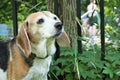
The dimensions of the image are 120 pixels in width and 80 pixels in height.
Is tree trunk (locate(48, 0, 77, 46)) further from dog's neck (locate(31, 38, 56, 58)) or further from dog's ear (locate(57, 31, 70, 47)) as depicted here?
dog's neck (locate(31, 38, 56, 58))

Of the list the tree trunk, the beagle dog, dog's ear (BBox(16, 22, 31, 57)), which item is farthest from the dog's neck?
the tree trunk

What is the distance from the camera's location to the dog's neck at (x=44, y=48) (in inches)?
172

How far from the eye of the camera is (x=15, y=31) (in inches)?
201

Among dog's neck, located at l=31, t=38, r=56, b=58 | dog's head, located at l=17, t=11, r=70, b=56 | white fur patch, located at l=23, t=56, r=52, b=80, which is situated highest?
dog's head, located at l=17, t=11, r=70, b=56

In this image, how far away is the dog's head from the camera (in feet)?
13.7

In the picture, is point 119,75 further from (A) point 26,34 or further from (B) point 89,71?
(A) point 26,34

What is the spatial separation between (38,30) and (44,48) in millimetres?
230

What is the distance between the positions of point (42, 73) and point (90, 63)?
0.54 m

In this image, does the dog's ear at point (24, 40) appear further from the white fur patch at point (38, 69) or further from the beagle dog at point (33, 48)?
the white fur patch at point (38, 69)

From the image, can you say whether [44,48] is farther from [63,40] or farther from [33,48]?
[63,40]

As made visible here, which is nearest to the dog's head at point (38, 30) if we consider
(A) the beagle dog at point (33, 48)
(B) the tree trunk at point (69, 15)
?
(A) the beagle dog at point (33, 48)

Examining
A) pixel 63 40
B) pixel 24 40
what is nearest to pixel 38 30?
pixel 24 40

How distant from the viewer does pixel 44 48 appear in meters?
4.42

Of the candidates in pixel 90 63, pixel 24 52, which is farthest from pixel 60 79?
pixel 24 52
